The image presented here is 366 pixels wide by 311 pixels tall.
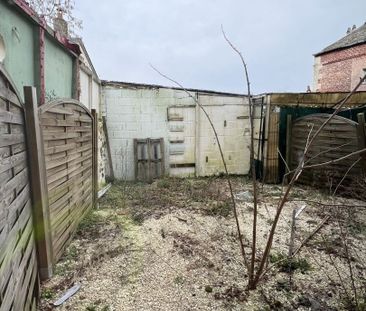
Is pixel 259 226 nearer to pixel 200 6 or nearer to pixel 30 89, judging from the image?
pixel 30 89

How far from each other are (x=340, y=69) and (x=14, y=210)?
13.4m

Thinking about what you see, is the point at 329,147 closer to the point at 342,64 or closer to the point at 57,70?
the point at 57,70

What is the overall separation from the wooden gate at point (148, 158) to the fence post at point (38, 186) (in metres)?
4.58

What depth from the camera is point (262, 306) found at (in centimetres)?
227

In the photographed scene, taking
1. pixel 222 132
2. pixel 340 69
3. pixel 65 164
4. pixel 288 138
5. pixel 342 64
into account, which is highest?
pixel 342 64

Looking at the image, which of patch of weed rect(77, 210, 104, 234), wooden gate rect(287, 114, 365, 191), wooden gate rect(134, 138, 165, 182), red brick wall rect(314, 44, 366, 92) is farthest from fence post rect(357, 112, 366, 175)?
red brick wall rect(314, 44, 366, 92)

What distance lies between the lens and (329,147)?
602cm

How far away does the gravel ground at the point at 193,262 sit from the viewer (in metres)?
2.34

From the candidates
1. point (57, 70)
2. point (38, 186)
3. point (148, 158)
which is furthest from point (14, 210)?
point (148, 158)

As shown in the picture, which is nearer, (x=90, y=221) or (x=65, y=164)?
(x=65, y=164)

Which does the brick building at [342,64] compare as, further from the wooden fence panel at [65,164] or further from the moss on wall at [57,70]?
the wooden fence panel at [65,164]

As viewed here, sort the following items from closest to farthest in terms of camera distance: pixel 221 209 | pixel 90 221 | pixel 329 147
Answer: pixel 90 221, pixel 221 209, pixel 329 147

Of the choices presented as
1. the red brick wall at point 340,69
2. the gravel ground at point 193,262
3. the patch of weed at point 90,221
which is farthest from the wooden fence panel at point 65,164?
the red brick wall at point 340,69

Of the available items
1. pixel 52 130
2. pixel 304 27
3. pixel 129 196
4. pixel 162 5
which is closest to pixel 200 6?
pixel 162 5
